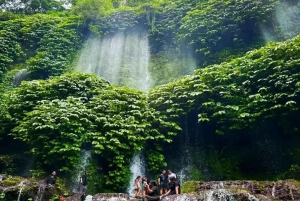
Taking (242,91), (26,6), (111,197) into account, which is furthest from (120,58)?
(111,197)

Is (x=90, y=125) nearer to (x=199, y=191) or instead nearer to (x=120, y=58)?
(x=199, y=191)

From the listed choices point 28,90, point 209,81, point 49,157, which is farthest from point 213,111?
point 28,90

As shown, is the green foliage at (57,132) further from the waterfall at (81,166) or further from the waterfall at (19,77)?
the waterfall at (19,77)

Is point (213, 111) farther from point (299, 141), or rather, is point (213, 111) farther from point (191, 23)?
point (191, 23)

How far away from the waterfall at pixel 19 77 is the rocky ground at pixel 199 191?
10317 mm

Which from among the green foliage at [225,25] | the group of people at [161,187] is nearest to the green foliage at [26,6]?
the green foliage at [225,25]

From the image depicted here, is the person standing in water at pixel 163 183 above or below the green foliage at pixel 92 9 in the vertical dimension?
below

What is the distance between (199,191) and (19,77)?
626 inches

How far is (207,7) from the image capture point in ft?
72.6

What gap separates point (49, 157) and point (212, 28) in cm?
1430

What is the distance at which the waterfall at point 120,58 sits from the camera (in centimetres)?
2191

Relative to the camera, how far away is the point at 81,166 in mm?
13328

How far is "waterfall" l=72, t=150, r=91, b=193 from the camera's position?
13.0 m

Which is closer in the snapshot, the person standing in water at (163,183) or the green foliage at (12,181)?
the green foliage at (12,181)
